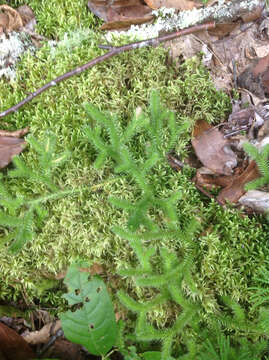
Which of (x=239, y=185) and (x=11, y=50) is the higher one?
(x=11, y=50)

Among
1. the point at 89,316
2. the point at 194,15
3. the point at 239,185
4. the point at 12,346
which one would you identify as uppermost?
the point at 194,15

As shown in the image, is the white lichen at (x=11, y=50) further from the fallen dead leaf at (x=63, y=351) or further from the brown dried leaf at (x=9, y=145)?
the fallen dead leaf at (x=63, y=351)

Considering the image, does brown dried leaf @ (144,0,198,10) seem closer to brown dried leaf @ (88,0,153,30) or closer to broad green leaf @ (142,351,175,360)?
brown dried leaf @ (88,0,153,30)

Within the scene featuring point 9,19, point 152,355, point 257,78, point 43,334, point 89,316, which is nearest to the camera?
point 152,355

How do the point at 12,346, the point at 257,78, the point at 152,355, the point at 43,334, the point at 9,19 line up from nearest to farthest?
the point at 152,355 < the point at 12,346 < the point at 43,334 < the point at 257,78 < the point at 9,19

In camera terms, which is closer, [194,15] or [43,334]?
[43,334]

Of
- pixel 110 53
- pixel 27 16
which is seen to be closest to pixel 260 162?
pixel 110 53

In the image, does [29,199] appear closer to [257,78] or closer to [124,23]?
[124,23]
